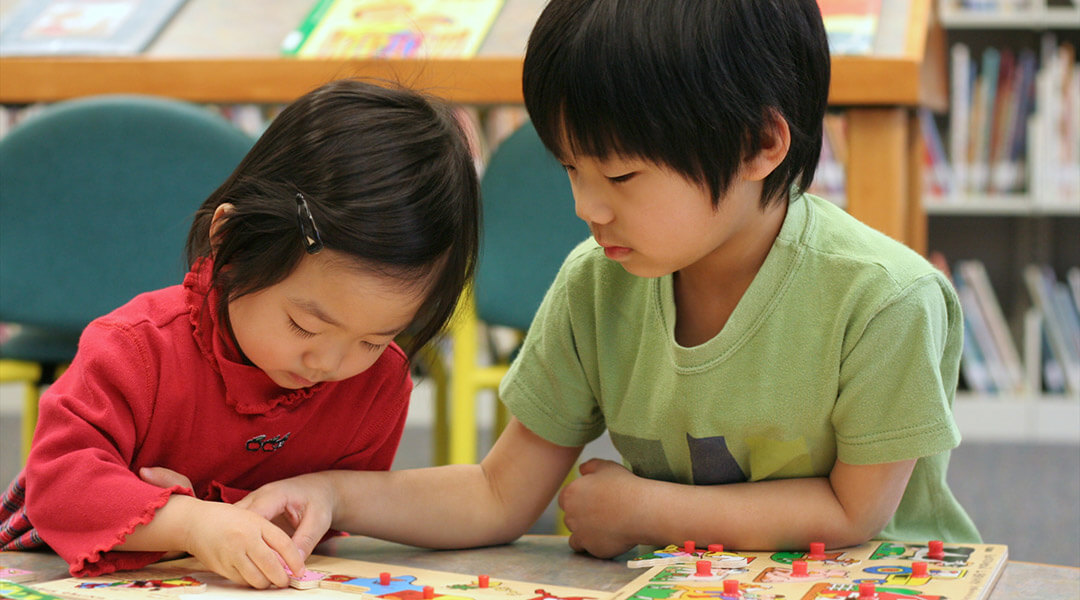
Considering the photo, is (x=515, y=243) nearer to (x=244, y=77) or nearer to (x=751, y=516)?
(x=244, y=77)

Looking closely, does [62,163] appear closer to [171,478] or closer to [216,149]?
[216,149]

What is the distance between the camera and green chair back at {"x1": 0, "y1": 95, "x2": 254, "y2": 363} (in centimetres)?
148

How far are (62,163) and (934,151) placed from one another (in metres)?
2.20

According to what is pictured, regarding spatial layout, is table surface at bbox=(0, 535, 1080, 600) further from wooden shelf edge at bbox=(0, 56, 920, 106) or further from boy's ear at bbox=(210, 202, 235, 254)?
wooden shelf edge at bbox=(0, 56, 920, 106)

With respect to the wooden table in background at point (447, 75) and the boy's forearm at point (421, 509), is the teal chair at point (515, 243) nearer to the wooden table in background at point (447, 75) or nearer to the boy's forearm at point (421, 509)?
the wooden table in background at point (447, 75)

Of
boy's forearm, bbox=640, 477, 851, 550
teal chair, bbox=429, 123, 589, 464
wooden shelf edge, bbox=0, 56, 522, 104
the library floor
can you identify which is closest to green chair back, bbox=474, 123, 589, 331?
teal chair, bbox=429, 123, 589, 464

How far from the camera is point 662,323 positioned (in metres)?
0.90

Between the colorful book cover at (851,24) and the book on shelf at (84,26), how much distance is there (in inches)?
42.1

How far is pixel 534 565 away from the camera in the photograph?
0.85m

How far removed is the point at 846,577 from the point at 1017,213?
241cm

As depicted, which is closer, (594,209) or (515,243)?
(594,209)

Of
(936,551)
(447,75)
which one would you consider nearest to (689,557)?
(936,551)

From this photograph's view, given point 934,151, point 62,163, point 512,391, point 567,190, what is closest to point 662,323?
point 512,391

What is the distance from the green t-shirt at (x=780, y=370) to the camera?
2.66 feet
